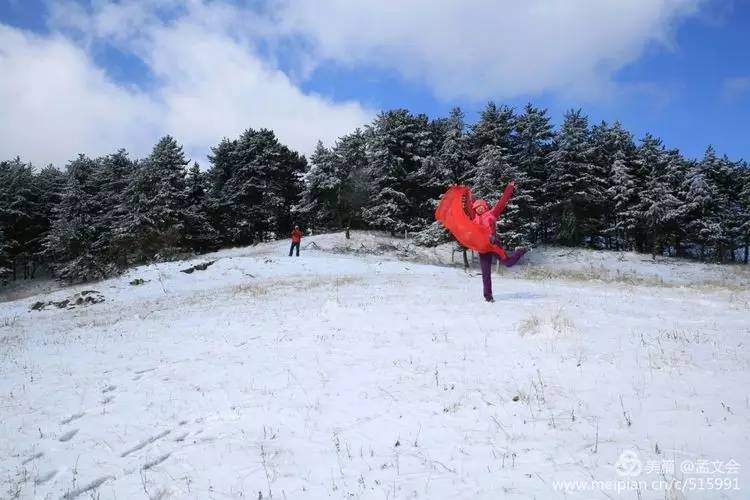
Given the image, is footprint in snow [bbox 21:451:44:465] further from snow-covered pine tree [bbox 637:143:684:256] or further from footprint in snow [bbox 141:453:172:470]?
snow-covered pine tree [bbox 637:143:684:256]

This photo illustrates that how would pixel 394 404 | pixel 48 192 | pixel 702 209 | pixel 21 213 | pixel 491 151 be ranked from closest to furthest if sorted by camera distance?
1. pixel 394 404
2. pixel 491 151
3. pixel 702 209
4. pixel 21 213
5. pixel 48 192

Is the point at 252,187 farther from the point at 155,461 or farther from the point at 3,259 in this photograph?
the point at 155,461

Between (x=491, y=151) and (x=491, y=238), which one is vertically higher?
(x=491, y=151)

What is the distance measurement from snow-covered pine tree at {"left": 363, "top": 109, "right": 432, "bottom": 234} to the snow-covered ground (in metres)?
33.5

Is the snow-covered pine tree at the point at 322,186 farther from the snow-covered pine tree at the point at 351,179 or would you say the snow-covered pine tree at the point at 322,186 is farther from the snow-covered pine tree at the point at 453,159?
the snow-covered pine tree at the point at 453,159

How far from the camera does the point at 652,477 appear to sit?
4.51 m

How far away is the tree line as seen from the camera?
44500 millimetres

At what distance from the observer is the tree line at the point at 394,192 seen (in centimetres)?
4450

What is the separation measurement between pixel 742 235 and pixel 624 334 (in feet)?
181

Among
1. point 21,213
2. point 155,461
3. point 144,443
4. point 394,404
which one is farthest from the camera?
point 21,213

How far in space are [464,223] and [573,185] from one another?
38034mm

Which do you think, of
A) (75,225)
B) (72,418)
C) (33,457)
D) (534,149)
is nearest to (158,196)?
(75,225)

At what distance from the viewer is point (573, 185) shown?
46812 millimetres

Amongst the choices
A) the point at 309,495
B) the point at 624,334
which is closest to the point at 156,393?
the point at 309,495
